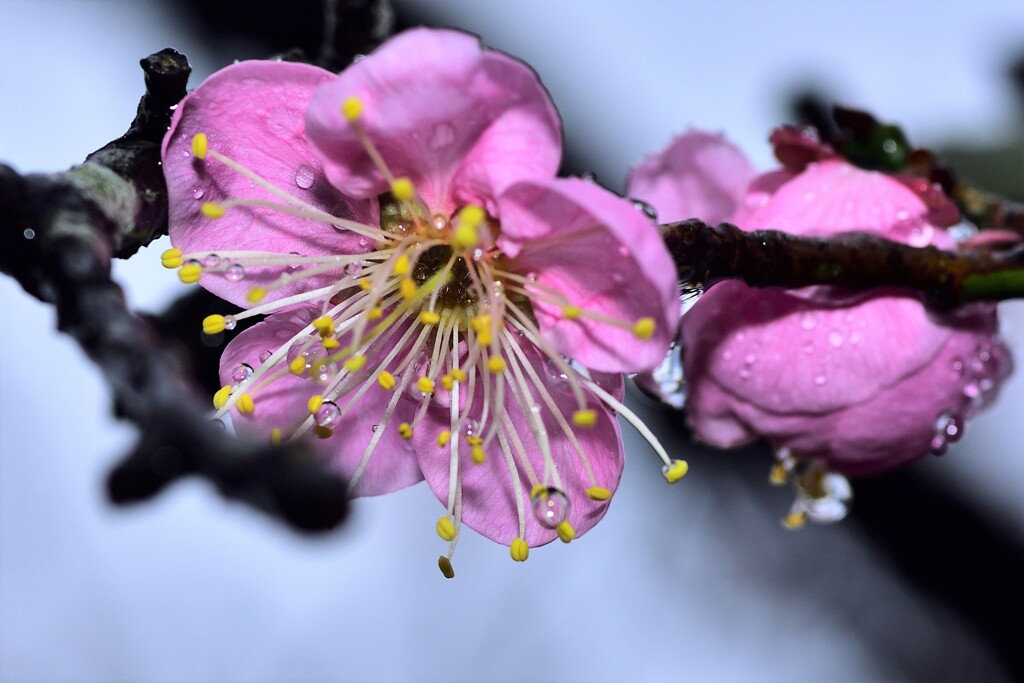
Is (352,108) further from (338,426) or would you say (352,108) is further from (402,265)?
(338,426)

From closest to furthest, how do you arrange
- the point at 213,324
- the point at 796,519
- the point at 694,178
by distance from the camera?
the point at 213,324
the point at 796,519
the point at 694,178

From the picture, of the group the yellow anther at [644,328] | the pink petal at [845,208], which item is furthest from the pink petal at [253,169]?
the pink petal at [845,208]

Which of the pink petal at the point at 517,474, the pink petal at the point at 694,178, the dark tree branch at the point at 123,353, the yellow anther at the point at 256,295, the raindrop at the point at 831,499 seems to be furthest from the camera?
the pink petal at the point at 694,178

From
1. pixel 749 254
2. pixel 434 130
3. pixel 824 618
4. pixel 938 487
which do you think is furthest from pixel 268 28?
pixel 824 618

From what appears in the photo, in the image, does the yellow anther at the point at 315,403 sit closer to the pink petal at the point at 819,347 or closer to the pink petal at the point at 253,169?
the pink petal at the point at 253,169

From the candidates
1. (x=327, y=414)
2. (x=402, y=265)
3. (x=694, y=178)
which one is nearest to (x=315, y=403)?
(x=327, y=414)
